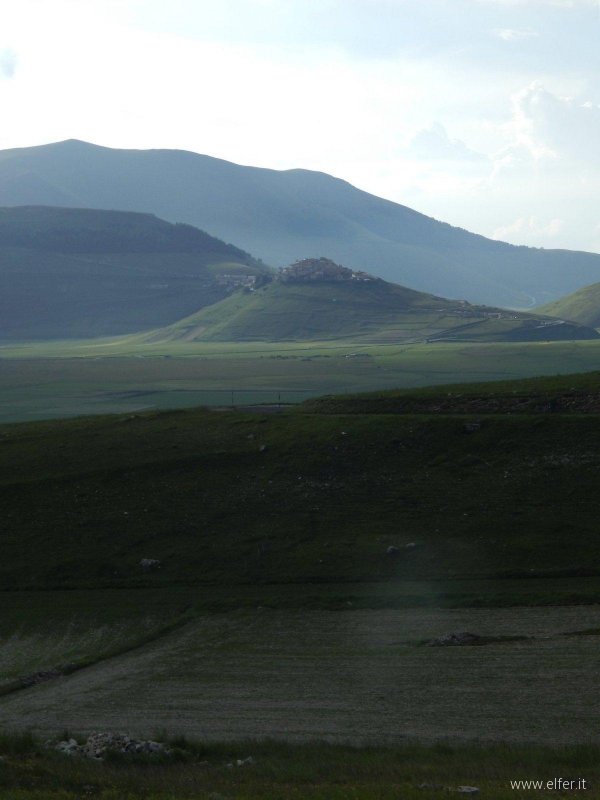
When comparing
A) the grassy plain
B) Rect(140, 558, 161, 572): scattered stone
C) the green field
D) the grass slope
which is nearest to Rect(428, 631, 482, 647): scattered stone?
the grass slope

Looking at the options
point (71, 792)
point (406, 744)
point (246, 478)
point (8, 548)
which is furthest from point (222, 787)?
point (246, 478)

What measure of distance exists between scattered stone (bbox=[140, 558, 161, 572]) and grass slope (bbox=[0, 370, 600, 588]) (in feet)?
1.04

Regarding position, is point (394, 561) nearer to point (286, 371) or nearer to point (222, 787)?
point (222, 787)

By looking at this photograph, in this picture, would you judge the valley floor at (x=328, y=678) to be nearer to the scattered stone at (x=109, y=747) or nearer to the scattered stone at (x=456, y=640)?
the scattered stone at (x=456, y=640)

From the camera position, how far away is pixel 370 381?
15875 cm

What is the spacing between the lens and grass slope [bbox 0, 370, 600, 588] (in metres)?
44.0

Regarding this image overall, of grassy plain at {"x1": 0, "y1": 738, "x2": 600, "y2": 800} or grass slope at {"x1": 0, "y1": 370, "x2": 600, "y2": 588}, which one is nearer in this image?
grassy plain at {"x1": 0, "y1": 738, "x2": 600, "y2": 800}

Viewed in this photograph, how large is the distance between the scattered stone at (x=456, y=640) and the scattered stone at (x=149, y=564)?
52.5 feet

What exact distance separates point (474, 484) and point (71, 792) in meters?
32.7

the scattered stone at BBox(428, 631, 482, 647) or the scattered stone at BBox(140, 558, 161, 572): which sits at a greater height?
the scattered stone at BBox(428, 631, 482, 647)

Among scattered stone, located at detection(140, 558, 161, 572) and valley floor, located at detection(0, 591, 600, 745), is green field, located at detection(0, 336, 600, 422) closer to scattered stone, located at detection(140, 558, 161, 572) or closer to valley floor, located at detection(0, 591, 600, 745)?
scattered stone, located at detection(140, 558, 161, 572)

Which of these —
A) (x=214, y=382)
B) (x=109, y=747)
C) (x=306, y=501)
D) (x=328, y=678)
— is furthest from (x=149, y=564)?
(x=214, y=382)

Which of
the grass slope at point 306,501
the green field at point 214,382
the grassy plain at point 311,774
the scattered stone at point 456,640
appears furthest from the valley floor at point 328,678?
the green field at point 214,382

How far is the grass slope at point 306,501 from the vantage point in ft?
144
